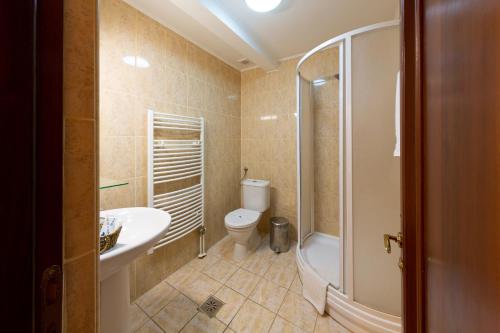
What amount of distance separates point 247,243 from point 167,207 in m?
1.01

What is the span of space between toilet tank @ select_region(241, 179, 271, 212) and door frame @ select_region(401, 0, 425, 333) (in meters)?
1.84

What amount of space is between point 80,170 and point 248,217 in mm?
1962

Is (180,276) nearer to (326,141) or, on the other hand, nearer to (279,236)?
(279,236)

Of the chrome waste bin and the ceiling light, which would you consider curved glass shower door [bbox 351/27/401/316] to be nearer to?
the ceiling light

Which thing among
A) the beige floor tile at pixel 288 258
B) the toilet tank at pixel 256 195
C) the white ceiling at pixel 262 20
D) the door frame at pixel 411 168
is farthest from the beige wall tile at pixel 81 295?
the toilet tank at pixel 256 195

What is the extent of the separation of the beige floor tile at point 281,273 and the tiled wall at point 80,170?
1.66 meters

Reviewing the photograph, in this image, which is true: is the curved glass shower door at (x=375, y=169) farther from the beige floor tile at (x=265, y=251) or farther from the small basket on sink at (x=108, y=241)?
the small basket on sink at (x=108, y=241)

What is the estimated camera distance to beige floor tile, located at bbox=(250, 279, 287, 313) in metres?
1.52

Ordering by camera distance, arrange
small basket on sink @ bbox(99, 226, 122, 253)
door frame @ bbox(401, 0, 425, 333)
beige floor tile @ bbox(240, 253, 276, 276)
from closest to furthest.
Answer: door frame @ bbox(401, 0, 425, 333) < small basket on sink @ bbox(99, 226, 122, 253) < beige floor tile @ bbox(240, 253, 276, 276)

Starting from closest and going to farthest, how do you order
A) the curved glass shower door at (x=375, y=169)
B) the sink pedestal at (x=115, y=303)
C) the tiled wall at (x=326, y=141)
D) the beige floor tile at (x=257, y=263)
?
the sink pedestal at (x=115, y=303) < the curved glass shower door at (x=375, y=169) < the beige floor tile at (x=257, y=263) < the tiled wall at (x=326, y=141)

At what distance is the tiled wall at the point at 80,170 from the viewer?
0.38m

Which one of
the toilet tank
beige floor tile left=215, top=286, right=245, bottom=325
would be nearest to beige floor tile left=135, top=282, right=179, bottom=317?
beige floor tile left=215, top=286, right=245, bottom=325
